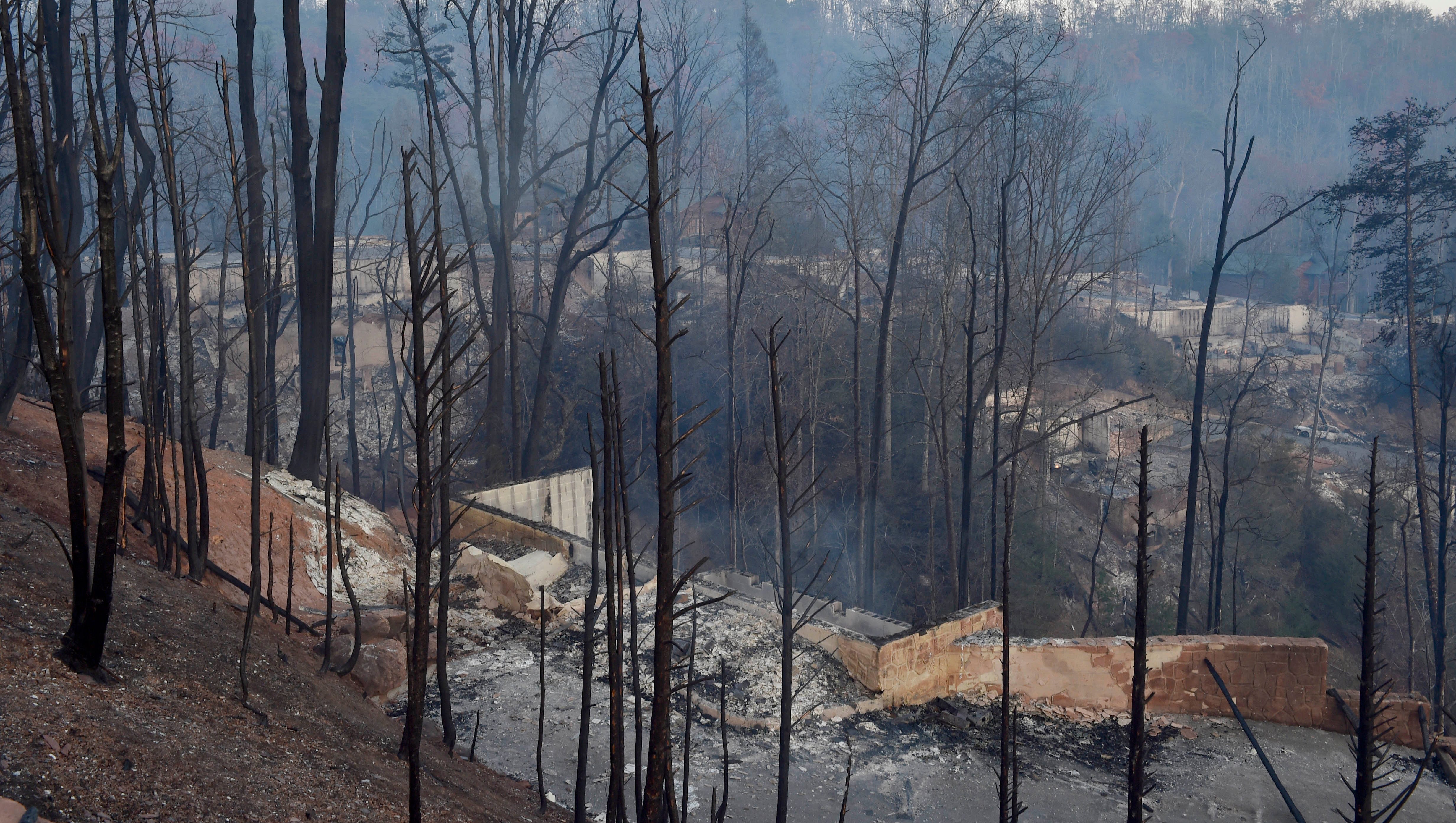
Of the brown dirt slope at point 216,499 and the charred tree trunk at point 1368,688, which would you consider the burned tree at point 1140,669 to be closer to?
the charred tree trunk at point 1368,688

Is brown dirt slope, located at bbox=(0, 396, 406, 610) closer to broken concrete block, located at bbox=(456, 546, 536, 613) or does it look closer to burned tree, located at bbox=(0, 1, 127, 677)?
broken concrete block, located at bbox=(456, 546, 536, 613)

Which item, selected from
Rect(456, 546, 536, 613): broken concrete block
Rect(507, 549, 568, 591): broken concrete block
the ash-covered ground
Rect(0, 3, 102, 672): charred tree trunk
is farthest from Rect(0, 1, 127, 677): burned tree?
Rect(507, 549, 568, 591): broken concrete block

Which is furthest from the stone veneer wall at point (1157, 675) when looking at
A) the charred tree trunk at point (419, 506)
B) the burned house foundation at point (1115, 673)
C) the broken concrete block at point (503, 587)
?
the charred tree trunk at point (419, 506)

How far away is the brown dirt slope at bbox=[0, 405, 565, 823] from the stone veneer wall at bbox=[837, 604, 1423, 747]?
5.09m

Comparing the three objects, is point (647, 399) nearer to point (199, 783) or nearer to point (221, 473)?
point (221, 473)

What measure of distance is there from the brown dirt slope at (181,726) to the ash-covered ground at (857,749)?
1.27m

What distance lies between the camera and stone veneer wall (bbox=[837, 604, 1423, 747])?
10.1 metres

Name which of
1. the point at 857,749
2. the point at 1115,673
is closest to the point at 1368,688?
the point at 1115,673

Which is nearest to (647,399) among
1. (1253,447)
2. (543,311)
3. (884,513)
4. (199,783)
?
(543,311)

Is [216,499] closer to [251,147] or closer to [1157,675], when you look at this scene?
[251,147]

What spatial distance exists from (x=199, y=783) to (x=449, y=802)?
1805 millimetres

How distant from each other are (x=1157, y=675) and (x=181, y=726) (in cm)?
1003

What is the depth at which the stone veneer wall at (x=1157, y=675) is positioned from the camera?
1012cm

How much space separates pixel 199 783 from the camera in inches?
165
